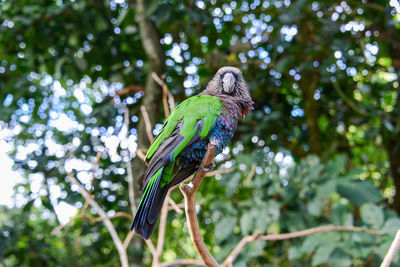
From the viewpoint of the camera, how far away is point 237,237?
13.0ft

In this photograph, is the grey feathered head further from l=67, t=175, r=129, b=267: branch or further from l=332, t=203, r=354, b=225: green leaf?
l=332, t=203, r=354, b=225: green leaf

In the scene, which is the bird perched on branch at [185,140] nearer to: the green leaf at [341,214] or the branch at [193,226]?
the branch at [193,226]

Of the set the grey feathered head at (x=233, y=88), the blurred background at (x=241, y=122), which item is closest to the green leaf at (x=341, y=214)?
the blurred background at (x=241, y=122)

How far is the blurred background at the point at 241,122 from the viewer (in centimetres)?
386

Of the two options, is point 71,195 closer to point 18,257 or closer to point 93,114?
point 93,114

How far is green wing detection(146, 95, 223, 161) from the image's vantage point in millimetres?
2037

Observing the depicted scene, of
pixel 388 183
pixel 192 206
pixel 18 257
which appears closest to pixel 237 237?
pixel 192 206


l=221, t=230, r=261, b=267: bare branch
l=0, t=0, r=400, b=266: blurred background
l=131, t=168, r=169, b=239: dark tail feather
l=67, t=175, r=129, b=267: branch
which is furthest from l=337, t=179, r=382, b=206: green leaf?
l=131, t=168, r=169, b=239: dark tail feather

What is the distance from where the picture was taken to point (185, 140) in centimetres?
202

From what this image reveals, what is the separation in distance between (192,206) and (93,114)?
2.91 metres

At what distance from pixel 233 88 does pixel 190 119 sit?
37 cm

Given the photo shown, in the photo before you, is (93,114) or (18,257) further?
(18,257)

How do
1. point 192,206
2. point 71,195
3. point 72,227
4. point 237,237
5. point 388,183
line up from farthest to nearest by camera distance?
point 388,183 → point 72,227 → point 71,195 → point 237,237 → point 192,206

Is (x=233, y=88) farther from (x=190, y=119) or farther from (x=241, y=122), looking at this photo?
(x=241, y=122)
